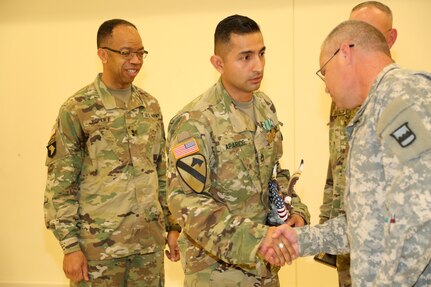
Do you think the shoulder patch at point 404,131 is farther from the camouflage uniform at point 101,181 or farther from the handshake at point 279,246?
the camouflage uniform at point 101,181

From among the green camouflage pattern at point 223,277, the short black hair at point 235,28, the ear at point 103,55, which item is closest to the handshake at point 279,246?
the green camouflage pattern at point 223,277

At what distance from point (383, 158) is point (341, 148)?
1.19m

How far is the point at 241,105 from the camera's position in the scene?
2217 mm

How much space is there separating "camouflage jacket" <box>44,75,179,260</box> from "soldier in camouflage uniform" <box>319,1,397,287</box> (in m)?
0.93

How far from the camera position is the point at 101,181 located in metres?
2.56

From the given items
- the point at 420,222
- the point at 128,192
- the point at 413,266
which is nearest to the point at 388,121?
the point at 420,222

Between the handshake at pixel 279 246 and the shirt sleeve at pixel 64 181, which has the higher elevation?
the shirt sleeve at pixel 64 181

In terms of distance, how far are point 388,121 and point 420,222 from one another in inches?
10.9

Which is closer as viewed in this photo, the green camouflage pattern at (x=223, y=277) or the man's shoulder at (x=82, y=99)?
the green camouflage pattern at (x=223, y=277)

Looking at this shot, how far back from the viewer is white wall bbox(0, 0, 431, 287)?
383 cm

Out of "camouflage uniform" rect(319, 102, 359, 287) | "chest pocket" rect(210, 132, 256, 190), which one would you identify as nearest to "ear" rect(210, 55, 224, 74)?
"chest pocket" rect(210, 132, 256, 190)

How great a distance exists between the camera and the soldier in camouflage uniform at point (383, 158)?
51.6 inches

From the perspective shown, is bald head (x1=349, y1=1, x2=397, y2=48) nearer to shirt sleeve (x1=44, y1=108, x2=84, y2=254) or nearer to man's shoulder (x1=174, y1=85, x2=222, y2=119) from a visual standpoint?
man's shoulder (x1=174, y1=85, x2=222, y2=119)

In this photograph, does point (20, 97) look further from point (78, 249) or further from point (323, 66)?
point (323, 66)
